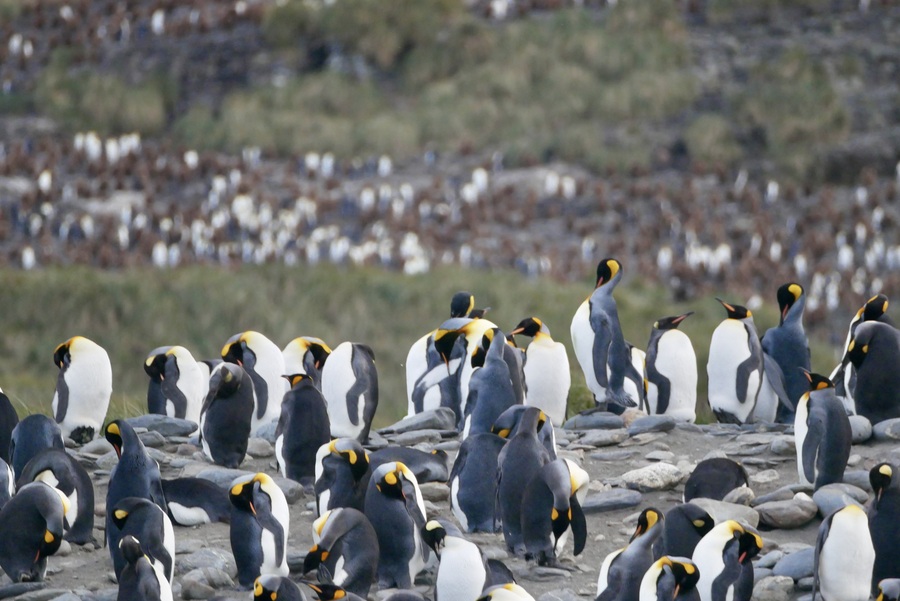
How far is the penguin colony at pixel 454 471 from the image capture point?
5.80 metres

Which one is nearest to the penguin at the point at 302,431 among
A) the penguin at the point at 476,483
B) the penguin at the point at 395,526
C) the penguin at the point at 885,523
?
the penguin at the point at 476,483

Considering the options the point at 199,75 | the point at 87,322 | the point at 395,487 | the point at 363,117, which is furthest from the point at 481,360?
the point at 199,75

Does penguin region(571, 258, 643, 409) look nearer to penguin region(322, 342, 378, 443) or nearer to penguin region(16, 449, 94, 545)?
penguin region(322, 342, 378, 443)

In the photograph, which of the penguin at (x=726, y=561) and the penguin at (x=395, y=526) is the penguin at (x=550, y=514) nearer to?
the penguin at (x=395, y=526)

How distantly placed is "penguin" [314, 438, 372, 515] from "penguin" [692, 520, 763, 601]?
1654 mm

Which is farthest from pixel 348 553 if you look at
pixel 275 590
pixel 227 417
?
pixel 227 417

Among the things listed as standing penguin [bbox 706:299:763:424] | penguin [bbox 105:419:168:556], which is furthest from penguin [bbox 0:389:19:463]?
standing penguin [bbox 706:299:763:424]

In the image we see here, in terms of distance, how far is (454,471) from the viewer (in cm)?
677

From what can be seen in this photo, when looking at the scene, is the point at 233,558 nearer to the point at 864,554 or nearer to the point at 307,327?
the point at 864,554

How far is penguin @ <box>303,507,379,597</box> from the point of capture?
5.81 meters

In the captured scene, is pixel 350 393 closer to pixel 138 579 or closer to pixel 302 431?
pixel 302 431

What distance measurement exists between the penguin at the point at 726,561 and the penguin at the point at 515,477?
35.7 inches

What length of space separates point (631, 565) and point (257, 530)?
1.65 meters

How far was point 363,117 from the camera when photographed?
3209 centimetres
